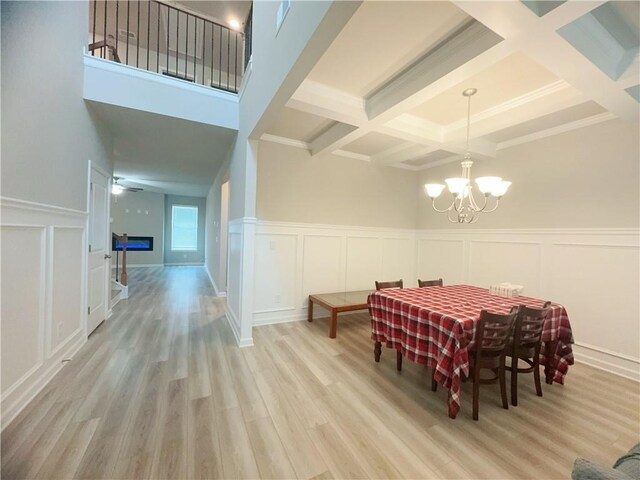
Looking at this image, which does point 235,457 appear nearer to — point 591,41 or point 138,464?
point 138,464

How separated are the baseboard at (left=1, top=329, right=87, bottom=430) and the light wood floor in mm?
57

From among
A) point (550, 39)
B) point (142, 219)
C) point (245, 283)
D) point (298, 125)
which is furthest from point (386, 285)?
point (142, 219)

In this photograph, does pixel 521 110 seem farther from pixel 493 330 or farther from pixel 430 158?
pixel 493 330

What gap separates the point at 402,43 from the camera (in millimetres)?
1909

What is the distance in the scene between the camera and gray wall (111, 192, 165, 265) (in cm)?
863

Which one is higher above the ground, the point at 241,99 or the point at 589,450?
the point at 241,99

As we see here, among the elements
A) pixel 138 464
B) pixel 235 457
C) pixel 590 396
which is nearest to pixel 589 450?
pixel 590 396

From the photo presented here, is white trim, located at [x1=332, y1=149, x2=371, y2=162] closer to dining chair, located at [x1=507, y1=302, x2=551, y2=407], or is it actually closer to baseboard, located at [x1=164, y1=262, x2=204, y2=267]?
dining chair, located at [x1=507, y1=302, x2=551, y2=407]

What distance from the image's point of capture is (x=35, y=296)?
1993mm

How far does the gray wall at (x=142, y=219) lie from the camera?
8633mm

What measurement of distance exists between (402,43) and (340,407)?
271 centimetres

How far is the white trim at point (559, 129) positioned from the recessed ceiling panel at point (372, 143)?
1.42m

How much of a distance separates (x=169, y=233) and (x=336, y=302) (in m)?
8.60

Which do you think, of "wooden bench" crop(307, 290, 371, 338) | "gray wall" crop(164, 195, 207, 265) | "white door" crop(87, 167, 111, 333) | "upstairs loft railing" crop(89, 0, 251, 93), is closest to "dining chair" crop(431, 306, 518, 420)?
"wooden bench" crop(307, 290, 371, 338)
